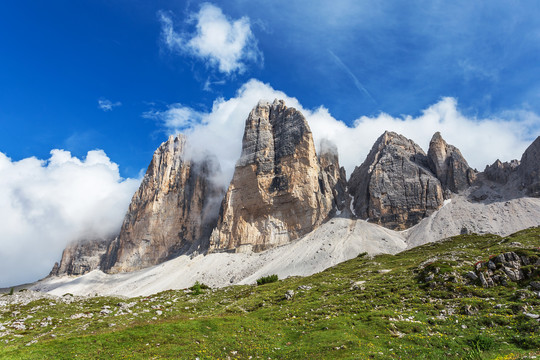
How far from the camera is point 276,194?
173 metres

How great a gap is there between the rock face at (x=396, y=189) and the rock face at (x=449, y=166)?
4.81 m

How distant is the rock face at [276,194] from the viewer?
166 meters

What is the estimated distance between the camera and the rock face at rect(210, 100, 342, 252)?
166m

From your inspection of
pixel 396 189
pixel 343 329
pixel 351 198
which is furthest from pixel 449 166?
pixel 343 329

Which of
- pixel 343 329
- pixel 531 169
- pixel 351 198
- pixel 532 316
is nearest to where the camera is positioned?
pixel 532 316

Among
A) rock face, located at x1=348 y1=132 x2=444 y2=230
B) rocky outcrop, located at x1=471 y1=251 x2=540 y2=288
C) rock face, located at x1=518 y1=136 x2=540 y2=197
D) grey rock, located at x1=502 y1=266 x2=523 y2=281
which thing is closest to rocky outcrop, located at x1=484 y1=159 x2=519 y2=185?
rock face, located at x1=518 y1=136 x2=540 y2=197

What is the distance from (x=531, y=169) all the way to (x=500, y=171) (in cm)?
1296

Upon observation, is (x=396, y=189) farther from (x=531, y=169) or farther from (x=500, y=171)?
(x=531, y=169)

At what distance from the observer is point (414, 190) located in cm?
15975

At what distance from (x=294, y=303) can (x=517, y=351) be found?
2234 cm

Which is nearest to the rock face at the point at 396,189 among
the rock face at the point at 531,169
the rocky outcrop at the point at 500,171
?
the rocky outcrop at the point at 500,171

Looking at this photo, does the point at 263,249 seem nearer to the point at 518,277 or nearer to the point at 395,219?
the point at 395,219

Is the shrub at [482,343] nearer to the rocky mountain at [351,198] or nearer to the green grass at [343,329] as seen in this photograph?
the green grass at [343,329]

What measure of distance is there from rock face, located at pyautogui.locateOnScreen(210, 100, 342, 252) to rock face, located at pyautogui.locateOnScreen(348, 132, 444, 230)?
17770mm
